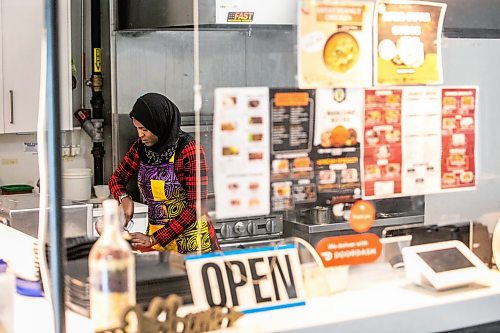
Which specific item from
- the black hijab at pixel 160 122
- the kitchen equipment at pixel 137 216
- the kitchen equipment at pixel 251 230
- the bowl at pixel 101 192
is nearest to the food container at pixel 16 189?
the bowl at pixel 101 192

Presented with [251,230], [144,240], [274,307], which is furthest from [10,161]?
[274,307]

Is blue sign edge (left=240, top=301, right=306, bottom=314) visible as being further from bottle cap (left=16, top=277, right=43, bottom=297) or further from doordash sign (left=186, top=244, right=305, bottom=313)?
bottle cap (left=16, top=277, right=43, bottom=297)

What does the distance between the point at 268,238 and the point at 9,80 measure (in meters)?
3.15

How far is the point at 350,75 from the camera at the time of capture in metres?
2.28

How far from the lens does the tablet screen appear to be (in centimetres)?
238

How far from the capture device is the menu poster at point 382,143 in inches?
91.4

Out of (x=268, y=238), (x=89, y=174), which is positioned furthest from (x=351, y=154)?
(x=89, y=174)

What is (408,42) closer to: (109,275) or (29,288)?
(109,275)

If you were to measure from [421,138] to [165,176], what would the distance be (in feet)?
5.93

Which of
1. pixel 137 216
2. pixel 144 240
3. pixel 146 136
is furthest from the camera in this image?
pixel 137 216

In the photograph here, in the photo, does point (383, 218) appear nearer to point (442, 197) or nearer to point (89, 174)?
point (442, 197)

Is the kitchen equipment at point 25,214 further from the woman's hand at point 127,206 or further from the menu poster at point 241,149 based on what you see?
the menu poster at point 241,149

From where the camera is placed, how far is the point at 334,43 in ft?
7.30

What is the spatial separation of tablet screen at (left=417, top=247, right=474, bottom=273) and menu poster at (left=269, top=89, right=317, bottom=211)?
16.5 inches
